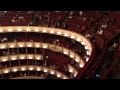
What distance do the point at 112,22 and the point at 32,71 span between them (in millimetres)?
19419

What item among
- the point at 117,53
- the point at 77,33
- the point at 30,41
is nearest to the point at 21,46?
the point at 30,41

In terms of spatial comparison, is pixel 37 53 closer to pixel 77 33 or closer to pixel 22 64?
pixel 22 64

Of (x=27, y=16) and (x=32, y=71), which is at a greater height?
(x=27, y=16)

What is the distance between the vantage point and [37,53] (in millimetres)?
47875

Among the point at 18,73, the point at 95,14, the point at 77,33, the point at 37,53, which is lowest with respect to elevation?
the point at 18,73
